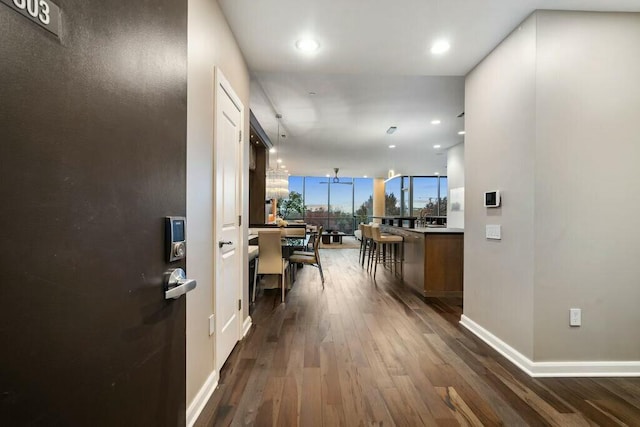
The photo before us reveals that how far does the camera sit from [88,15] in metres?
0.58

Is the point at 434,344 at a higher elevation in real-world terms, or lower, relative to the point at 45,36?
lower

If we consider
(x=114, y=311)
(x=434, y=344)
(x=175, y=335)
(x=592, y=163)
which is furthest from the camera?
(x=434, y=344)

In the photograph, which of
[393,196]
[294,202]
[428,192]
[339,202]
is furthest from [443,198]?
[294,202]

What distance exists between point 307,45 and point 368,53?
59 centimetres

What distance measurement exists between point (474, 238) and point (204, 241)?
2.59 metres

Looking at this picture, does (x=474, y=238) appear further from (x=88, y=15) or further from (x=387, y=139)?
(x=387, y=139)

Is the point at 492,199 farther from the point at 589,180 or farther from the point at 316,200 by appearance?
the point at 316,200

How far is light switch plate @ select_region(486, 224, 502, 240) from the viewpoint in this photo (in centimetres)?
266

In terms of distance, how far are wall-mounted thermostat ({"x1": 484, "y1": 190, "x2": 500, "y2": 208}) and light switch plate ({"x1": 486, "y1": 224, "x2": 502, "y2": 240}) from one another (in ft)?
0.61

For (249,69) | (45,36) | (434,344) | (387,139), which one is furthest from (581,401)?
(387,139)

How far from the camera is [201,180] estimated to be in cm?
186

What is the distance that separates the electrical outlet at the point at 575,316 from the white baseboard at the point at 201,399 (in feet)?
8.68

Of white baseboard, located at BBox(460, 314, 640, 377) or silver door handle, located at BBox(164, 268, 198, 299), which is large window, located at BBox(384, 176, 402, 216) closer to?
white baseboard, located at BBox(460, 314, 640, 377)

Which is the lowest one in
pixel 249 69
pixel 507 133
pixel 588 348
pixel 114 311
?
pixel 588 348
